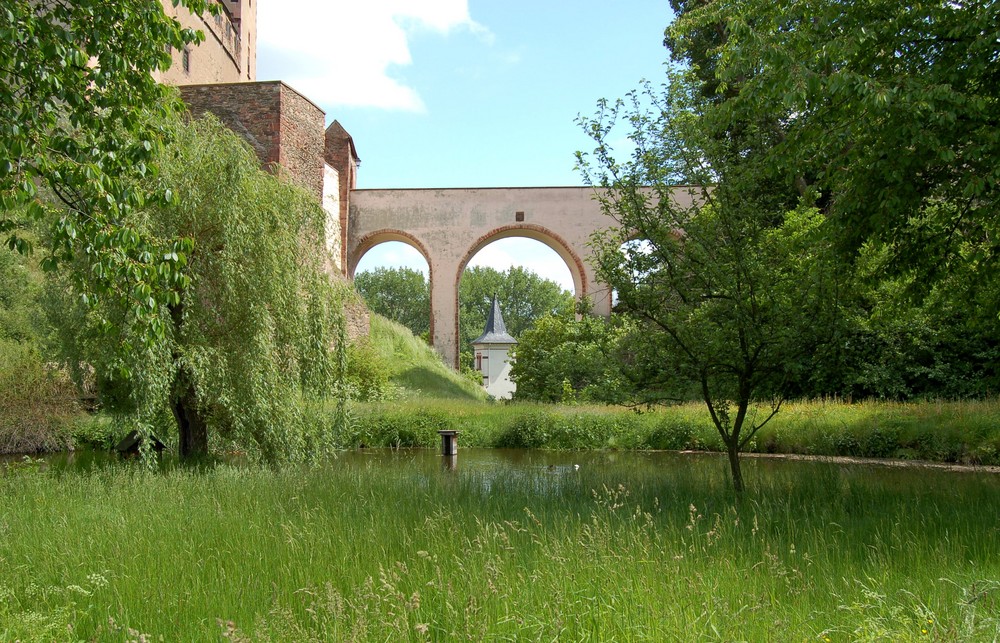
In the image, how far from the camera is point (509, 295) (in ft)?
235

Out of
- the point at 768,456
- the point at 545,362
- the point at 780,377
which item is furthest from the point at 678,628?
the point at 545,362

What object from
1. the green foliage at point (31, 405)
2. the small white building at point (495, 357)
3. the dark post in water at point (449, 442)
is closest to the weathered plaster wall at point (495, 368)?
the small white building at point (495, 357)

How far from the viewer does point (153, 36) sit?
5055 millimetres

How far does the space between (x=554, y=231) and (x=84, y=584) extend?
82.2 feet

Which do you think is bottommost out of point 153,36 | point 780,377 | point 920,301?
point 780,377

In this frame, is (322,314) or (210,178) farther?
(322,314)

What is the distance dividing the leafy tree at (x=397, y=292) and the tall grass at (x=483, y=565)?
6150cm

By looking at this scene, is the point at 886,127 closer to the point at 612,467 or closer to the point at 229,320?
the point at 612,467

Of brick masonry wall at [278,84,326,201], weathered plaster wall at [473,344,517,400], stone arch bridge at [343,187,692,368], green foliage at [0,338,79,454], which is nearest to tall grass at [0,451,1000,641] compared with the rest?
green foliage at [0,338,79,454]

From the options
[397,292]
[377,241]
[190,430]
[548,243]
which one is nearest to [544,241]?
[548,243]

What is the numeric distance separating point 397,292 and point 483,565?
214ft

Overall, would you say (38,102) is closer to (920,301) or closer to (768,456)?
(920,301)

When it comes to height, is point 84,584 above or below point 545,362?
below

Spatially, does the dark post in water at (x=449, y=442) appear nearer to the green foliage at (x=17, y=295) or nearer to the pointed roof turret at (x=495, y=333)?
the green foliage at (x=17, y=295)
